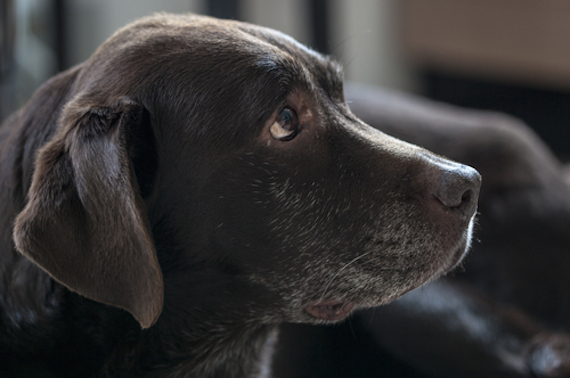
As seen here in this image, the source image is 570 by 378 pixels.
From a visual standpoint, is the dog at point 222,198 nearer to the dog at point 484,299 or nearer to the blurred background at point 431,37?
the dog at point 484,299

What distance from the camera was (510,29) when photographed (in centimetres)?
488

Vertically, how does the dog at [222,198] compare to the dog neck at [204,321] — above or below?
above

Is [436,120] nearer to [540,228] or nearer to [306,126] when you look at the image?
[540,228]

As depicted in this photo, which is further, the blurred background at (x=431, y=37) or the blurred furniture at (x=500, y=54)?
the blurred furniture at (x=500, y=54)

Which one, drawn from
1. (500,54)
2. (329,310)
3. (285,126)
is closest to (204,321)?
(329,310)

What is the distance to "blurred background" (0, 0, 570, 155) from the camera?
4520 millimetres

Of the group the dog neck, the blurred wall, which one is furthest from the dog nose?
the blurred wall

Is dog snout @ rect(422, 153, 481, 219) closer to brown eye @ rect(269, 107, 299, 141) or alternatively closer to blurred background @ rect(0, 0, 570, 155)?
brown eye @ rect(269, 107, 299, 141)

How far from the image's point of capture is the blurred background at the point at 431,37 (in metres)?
4.52

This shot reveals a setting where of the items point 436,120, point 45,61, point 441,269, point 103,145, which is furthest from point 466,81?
point 103,145

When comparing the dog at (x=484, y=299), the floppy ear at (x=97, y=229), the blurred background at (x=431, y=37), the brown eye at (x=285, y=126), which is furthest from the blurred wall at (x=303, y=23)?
the floppy ear at (x=97, y=229)

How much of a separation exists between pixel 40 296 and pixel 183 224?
13.9 inches

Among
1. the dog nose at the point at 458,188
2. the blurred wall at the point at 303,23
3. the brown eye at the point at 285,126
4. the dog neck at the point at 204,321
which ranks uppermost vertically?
the brown eye at the point at 285,126

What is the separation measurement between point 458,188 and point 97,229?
76 cm
